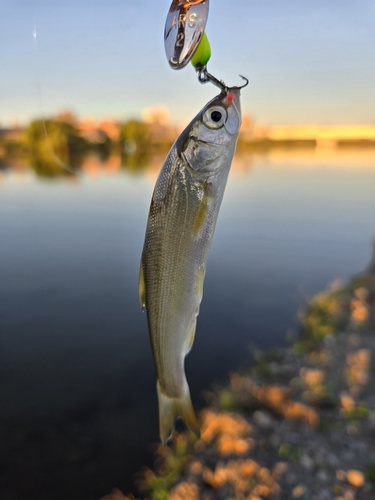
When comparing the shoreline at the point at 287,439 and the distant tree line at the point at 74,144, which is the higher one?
the distant tree line at the point at 74,144

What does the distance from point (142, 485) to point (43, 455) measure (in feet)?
5.41

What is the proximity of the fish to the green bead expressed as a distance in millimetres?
125

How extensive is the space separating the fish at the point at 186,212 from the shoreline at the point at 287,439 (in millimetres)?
2395

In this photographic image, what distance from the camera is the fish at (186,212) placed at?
159 centimetres

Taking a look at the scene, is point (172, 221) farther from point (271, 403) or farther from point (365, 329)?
point (365, 329)

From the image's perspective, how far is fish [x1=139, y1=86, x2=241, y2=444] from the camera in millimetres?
1592

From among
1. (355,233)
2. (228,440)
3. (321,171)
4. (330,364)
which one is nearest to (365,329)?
(330,364)

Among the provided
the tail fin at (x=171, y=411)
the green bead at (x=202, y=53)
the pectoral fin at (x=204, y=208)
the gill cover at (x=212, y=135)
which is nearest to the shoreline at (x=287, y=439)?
the tail fin at (x=171, y=411)

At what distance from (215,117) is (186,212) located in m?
0.38

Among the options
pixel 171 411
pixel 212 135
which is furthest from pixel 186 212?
pixel 171 411

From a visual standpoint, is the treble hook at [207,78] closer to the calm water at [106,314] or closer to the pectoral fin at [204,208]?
the pectoral fin at [204,208]

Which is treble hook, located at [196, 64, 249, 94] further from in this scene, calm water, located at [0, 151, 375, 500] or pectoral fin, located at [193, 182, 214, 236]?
calm water, located at [0, 151, 375, 500]

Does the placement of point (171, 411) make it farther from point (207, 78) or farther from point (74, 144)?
point (74, 144)

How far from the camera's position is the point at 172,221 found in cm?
161
